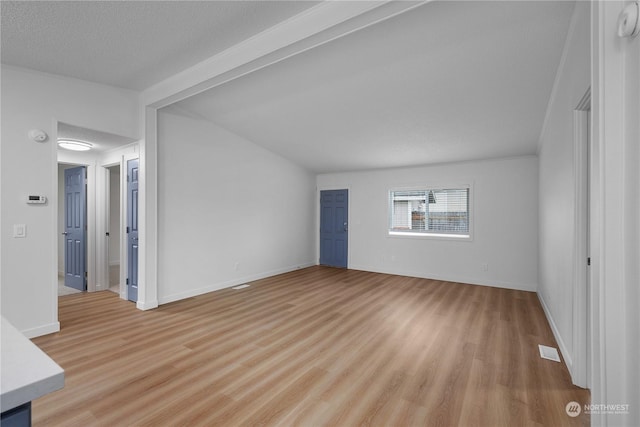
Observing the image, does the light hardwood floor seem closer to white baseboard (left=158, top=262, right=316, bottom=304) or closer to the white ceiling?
white baseboard (left=158, top=262, right=316, bottom=304)

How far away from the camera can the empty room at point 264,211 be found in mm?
1660

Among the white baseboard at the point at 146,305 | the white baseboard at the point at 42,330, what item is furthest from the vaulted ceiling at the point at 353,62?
the white baseboard at the point at 146,305

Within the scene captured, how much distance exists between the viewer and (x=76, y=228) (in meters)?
4.96

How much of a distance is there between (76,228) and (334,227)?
17.1ft

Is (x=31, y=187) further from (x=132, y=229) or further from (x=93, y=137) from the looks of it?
(x=132, y=229)

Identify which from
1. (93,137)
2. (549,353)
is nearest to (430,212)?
(549,353)

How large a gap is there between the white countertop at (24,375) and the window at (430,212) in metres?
6.06

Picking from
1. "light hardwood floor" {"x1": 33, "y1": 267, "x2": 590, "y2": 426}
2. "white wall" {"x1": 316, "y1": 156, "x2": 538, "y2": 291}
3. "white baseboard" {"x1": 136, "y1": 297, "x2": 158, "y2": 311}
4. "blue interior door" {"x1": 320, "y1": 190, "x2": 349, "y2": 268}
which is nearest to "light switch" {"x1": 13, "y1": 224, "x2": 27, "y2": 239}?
"light hardwood floor" {"x1": 33, "y1": 267, "x2": 590, "y2": 426}

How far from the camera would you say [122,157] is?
4430 mm

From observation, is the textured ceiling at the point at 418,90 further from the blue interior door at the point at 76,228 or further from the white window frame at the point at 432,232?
the blue interior door at the point at 76,228

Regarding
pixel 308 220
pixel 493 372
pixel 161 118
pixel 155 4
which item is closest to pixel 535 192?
pixel 493 372

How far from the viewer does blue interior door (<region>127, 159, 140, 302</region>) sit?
4207 millimetres

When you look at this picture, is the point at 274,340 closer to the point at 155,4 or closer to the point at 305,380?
the point at 305,380

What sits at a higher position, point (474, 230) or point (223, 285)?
point (474, 230)
